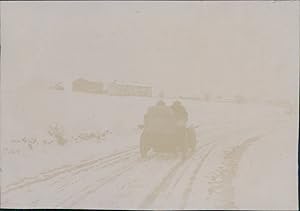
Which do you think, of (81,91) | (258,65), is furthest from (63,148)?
(258,65)

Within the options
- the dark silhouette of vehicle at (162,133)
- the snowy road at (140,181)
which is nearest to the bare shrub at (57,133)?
the snowy road at (140,181)

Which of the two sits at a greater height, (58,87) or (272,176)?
(58,87)

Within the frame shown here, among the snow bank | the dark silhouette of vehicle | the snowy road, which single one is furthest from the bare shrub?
the snow bank

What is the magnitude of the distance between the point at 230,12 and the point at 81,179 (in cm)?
132

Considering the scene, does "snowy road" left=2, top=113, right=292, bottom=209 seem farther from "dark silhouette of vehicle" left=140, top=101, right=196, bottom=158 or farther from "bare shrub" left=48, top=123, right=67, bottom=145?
"bare shrub" left=48, top=123, right=67, bottom=145

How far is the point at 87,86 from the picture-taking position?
271 centimetres

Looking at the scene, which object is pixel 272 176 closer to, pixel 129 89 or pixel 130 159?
pixel 130 159

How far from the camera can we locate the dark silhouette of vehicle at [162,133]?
8.87 feet

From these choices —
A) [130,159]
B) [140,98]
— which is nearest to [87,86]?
[140,98]

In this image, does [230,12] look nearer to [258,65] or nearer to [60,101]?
[258,65]

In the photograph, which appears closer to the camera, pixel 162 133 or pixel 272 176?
pixel 272 176

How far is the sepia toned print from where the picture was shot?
2.65m

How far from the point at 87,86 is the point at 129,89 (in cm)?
25

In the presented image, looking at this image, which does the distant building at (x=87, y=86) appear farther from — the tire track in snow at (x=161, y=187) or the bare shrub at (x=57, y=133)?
the tire track in snow at (x=161, y=187)
